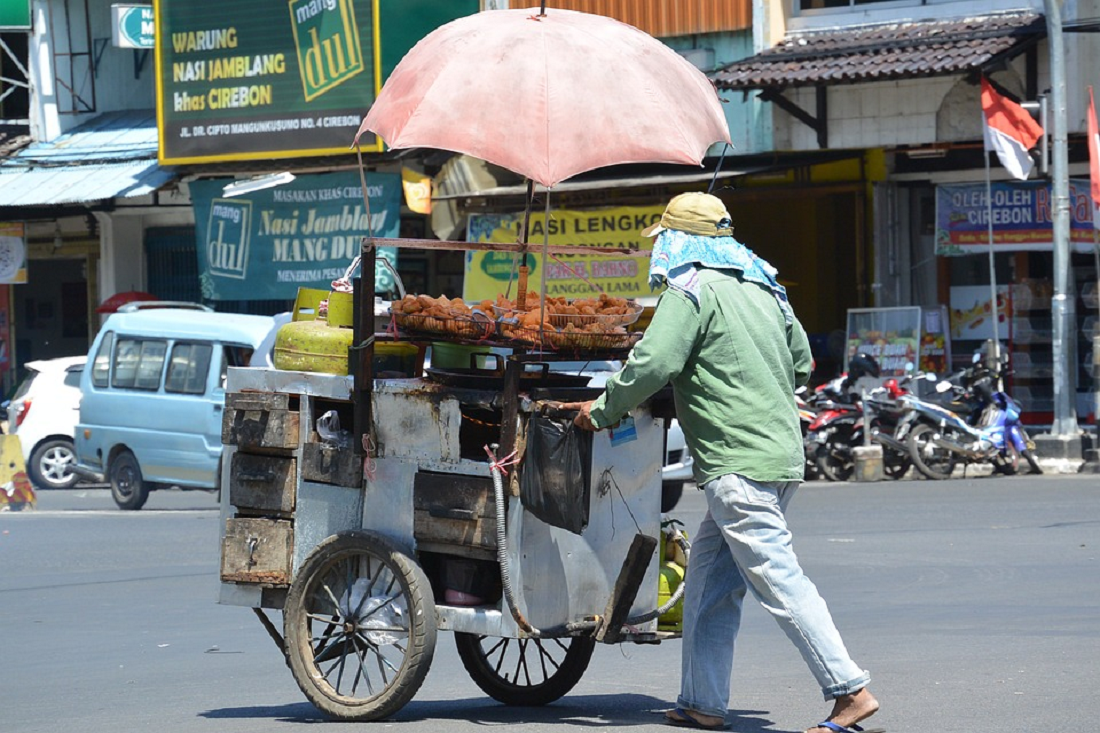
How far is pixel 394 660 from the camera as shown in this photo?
786cm

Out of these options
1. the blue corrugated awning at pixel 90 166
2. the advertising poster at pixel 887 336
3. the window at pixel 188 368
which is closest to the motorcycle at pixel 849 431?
the advertising poster at pixel 887 336

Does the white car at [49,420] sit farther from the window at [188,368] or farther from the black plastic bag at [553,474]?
the black plastic bag at [553,474]

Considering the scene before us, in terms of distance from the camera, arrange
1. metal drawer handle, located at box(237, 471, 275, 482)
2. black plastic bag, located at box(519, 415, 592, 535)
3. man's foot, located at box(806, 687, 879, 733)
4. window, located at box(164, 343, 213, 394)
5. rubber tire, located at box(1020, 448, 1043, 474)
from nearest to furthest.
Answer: man's foot, located at box(806, 687, 879, 733) → black plastic bag, located at box(519, 415, 592, 535) → metal drawer handle, located at box(237, 471, 275, 482) → window, located at box(164, 343, 213, 394) → rubber tire, located at box(1020, 448, 1043, 474)

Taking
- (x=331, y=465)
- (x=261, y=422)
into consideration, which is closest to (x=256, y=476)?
(x=261, y=422)

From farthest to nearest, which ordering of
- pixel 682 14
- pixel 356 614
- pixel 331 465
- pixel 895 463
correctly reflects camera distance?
pixel 682 14
pixel 895 463
pixel 331 465
pixel 356 614

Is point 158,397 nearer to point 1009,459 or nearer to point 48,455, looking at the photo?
point 48,455

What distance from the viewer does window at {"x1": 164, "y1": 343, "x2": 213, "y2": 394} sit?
1647 centimetres

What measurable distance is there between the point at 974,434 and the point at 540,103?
11.4 m

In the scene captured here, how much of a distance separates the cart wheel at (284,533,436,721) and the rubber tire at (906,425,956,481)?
11314 millimetres

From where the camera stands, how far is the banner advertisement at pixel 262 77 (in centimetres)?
2170

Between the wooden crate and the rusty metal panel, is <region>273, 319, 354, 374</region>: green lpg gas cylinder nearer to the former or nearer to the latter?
the wooden crate

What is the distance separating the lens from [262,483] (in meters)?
6.41

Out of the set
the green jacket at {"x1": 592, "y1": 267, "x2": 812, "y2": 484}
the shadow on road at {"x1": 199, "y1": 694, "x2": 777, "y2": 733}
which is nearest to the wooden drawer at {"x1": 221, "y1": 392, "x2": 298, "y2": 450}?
the shadow on road at {"x1": 199, "y1": 694, "x2": 777, "y2": 733}

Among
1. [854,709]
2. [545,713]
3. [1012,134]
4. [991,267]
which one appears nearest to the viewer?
[854,709]
